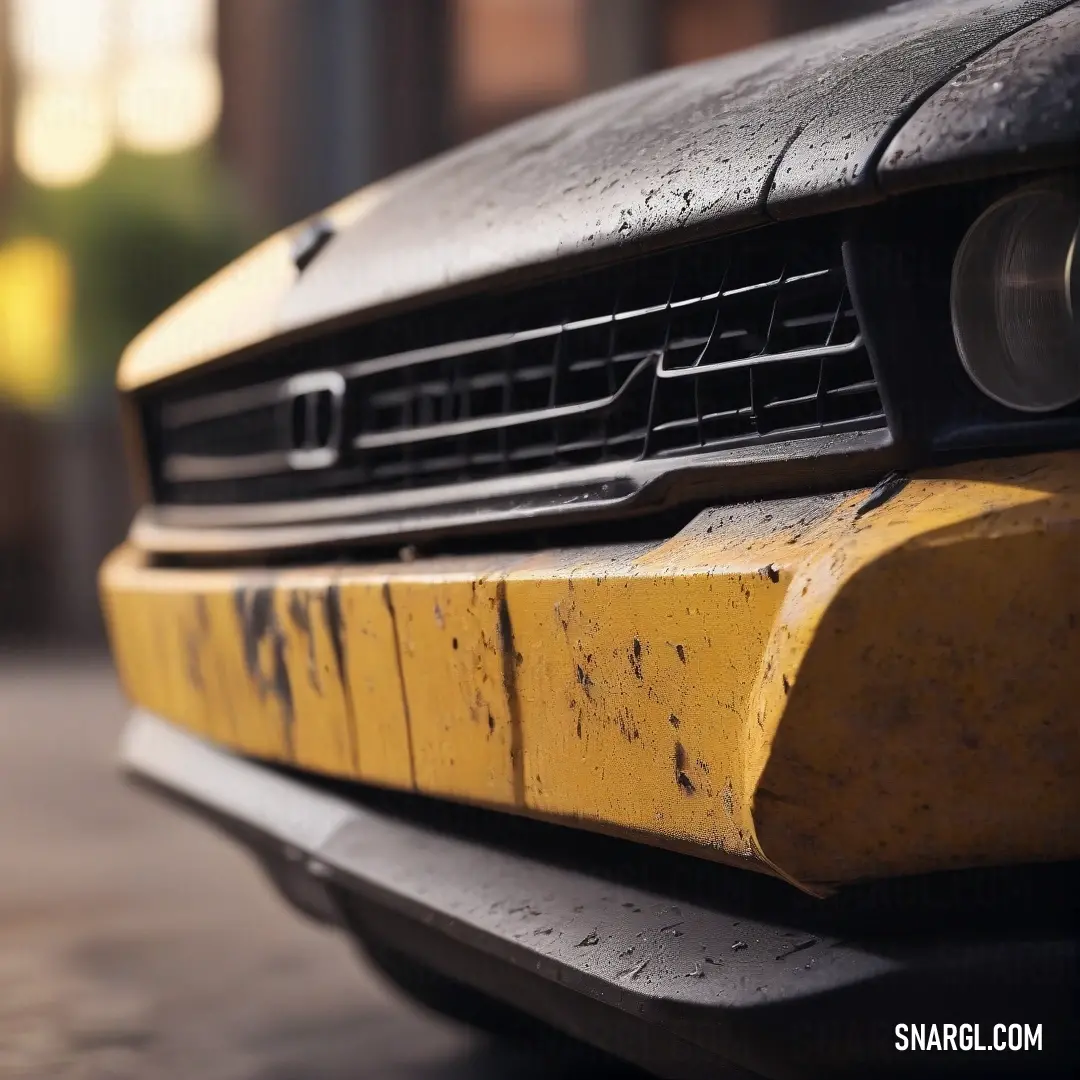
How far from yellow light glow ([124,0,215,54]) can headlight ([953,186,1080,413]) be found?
2251 centimetres

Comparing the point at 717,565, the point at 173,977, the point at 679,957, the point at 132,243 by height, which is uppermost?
the point at 132,243

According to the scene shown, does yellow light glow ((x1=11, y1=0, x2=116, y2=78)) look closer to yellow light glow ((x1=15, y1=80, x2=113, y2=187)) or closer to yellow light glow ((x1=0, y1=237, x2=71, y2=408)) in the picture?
yellow light glow ((x1=15, y1=80, x2=113, y2=187))

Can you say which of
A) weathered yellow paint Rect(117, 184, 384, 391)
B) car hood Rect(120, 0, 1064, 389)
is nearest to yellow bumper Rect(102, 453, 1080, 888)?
car hood Rect(120, 0, 1064, 389)

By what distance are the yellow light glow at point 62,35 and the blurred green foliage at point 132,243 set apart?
187 inches

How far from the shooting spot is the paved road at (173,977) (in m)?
2.62

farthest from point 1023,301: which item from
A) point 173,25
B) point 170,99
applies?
point 173,25

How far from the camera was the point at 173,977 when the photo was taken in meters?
3.20

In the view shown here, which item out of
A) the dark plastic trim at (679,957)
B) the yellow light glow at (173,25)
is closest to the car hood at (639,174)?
the dark plastic trim at (679,957)

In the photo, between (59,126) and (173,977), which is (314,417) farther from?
(59,126)

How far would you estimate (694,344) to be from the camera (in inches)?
67.5

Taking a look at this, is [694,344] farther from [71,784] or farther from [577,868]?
[71,784]

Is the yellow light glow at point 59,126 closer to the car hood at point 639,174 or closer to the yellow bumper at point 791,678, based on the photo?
the car hood at point 639,174

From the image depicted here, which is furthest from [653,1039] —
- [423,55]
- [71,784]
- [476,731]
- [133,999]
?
[423,55]

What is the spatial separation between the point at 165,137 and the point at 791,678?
21.5 meters
